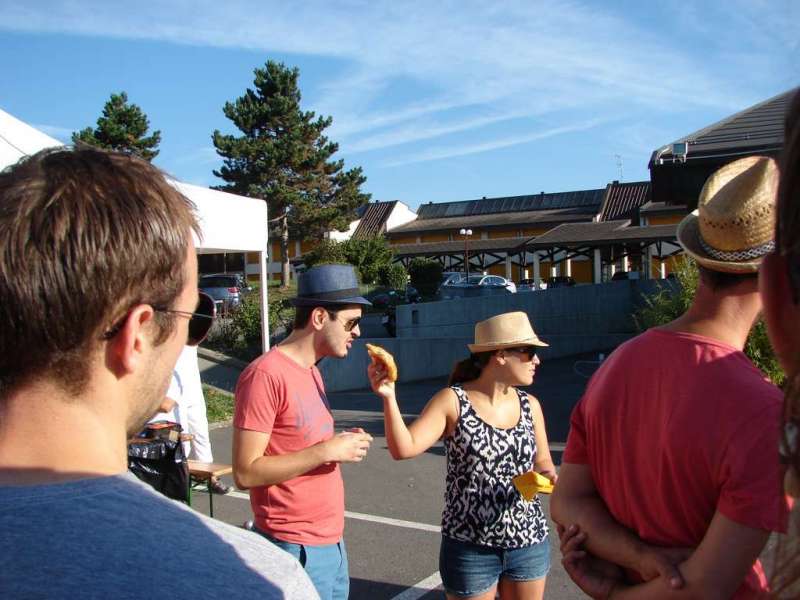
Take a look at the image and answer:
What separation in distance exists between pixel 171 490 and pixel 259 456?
2232mm

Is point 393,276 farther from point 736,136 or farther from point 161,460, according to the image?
point 161,460

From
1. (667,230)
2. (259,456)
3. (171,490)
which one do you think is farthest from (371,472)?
(667,230)

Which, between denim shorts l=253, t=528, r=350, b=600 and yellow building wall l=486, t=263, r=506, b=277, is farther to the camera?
yellow building wall l=486, t=263, r=506, b=277

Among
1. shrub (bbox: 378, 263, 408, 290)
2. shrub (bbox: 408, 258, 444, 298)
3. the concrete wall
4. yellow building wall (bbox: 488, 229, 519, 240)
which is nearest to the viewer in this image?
the concrete wall

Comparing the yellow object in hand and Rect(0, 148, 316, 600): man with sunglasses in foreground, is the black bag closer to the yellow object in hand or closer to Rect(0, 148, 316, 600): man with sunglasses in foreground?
the yellow object in hand

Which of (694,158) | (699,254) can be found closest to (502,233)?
(694,158)

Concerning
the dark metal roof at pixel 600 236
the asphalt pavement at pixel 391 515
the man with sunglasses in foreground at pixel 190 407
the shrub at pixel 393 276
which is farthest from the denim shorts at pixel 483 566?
the shrub at pixel 393 276

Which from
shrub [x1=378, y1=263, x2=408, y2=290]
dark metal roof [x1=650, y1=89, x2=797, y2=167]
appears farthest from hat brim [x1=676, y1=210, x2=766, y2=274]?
shrub [x1=378, y1=263, x2=408, y2=290]

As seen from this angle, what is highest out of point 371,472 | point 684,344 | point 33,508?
point 684,344

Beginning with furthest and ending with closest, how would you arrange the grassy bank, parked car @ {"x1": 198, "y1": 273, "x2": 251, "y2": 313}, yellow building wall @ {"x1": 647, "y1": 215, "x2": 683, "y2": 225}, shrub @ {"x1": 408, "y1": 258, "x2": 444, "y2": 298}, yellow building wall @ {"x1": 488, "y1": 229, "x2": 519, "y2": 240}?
1. yellow building wall @ {"x1": 488, "y1": 229, "x2": 519, "y2": 240}
2. yellow building wall @ {"x1": 647, "y1": 215, "x2": 683, "y2": 225}
3. shrub @ {"x1": 408, "y1": 258, "x2": 444, "y2": 298}
4. parked car @ {"x1": 198, "y1": 273, "x2": 251, "y2": 313}
5. the grassy bank

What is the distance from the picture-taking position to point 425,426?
3301 millimetres

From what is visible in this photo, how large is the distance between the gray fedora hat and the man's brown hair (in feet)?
6.77

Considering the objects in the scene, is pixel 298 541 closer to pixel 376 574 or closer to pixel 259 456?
pixel 259 456

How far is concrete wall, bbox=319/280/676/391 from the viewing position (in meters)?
17.7
